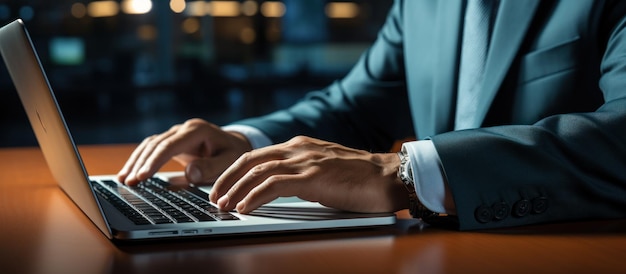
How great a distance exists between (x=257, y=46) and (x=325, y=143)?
8083mm

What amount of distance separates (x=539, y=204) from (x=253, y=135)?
707 millimetres

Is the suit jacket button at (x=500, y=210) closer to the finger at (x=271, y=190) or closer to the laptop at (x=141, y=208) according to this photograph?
the laptop at (x=141, y=208)

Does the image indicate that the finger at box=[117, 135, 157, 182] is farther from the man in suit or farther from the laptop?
the laptop

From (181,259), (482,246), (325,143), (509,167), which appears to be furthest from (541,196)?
(181,259)

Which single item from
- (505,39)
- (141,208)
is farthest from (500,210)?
(505,39)

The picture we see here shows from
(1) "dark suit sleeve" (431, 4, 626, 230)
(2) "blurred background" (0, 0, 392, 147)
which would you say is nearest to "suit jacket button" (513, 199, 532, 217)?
(1) "dark suit sleeve" (431, 4, 626, 230)

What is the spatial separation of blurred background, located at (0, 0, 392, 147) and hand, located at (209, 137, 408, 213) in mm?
7647

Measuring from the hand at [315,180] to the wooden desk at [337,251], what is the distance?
5 cm

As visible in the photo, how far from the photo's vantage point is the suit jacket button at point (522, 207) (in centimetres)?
97

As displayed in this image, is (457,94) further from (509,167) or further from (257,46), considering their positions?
(257,46)

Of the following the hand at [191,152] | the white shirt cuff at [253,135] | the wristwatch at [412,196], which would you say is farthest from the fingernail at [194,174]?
the wristwatch at [412,196]

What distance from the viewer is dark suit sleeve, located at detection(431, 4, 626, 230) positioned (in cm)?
97

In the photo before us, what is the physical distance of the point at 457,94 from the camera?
5.36 feet

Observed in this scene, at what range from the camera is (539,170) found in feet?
3.28
